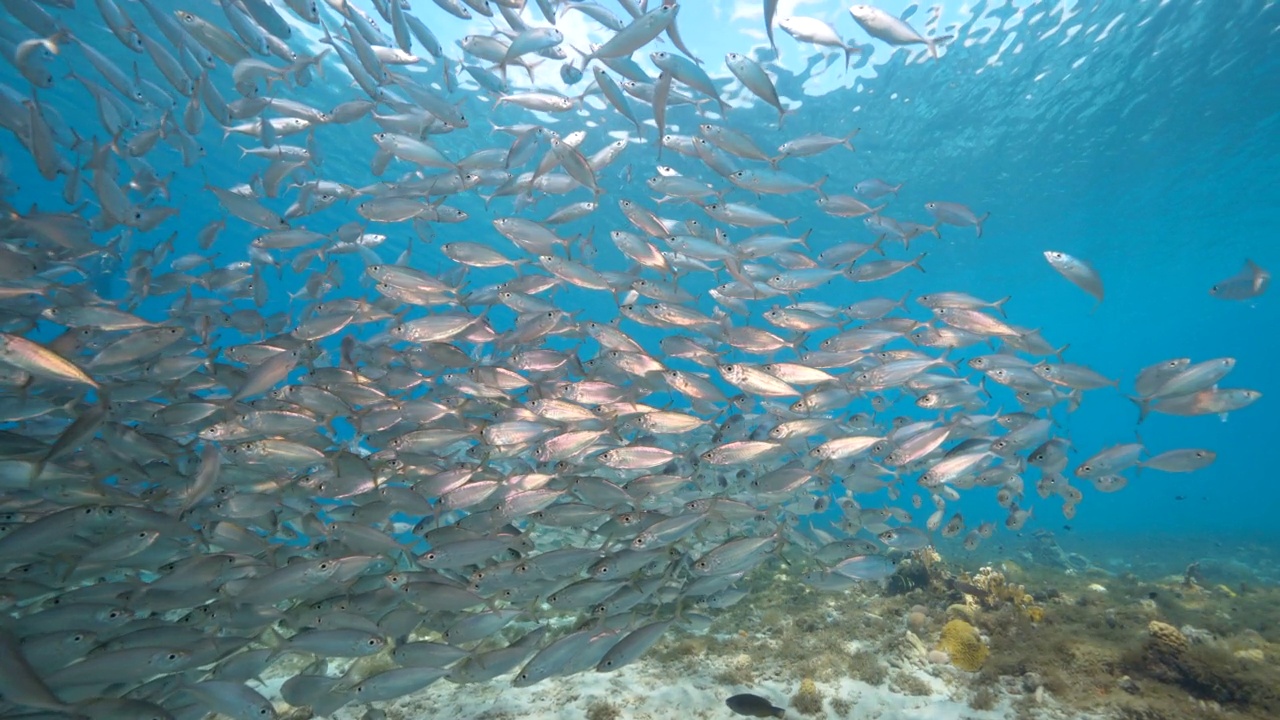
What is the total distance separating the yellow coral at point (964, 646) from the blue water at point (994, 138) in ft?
16.6

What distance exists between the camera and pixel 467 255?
6445 mm

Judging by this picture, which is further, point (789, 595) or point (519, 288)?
point (789, 595)

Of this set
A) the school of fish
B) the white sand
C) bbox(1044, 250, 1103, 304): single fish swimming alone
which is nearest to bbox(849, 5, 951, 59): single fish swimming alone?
the school of fish

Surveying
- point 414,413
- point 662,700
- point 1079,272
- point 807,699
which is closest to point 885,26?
point 1079,272

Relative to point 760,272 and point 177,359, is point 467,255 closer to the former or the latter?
point 177,359

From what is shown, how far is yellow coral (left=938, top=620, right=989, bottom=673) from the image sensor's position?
21.2ft

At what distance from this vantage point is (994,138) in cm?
2148

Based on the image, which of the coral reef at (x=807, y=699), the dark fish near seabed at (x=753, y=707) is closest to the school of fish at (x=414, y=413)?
the dark fish near seabed at (x=753, y=707)

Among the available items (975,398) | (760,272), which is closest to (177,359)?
(760,272)

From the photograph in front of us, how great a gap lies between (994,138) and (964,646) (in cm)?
2178

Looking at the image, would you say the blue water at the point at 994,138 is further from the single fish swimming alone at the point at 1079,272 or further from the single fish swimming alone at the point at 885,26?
the single fish swimming alone at the point at 885,26

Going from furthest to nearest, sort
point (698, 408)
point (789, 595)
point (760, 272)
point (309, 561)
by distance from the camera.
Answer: point (789, 595) < point (760, 272) < point (698, 408) < point (309, 561)

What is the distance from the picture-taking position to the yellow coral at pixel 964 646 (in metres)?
6.47

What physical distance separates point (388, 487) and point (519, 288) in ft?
8.81
